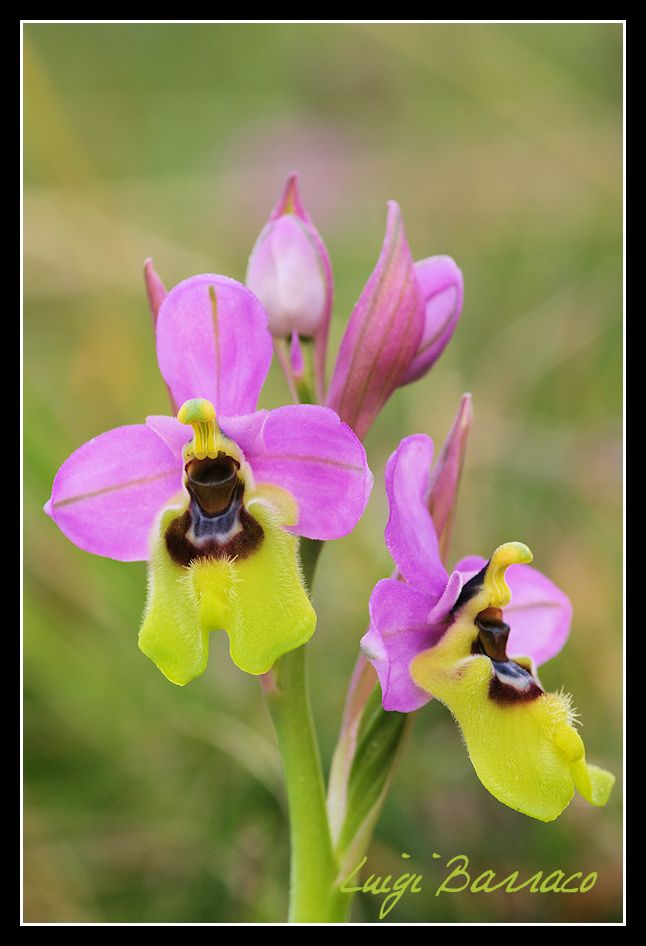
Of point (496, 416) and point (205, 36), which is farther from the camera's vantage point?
point (205, 36)

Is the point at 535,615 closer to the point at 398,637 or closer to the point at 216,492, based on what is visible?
the point at 398,637

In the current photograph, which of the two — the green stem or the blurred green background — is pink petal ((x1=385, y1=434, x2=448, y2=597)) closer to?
the green stem

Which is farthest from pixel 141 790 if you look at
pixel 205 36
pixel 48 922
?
pixel 205 36

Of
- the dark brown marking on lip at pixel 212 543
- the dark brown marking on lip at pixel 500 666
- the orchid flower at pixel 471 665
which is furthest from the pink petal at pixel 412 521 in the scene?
the dark brown marking on lip at pixel 212 543

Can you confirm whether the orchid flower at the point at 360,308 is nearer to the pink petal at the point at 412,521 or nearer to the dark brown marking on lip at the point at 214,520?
the pink petal at the point at 412,521

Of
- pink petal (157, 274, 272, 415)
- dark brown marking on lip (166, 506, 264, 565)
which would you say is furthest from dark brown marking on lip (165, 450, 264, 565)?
pink petal (157, 274, 272, 415)
